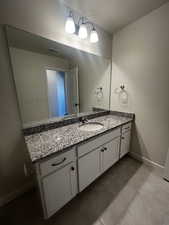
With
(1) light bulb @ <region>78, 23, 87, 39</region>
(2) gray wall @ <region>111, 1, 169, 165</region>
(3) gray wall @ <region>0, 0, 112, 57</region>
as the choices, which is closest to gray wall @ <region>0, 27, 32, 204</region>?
(3) gray wall @ <region>0, 0, 112, 57</region>

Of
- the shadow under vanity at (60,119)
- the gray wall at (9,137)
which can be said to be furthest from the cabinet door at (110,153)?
the gray wall at (9,137)

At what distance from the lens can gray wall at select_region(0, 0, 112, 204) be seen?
104 centimetres

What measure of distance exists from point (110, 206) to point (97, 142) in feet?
2.57

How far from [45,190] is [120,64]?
2.20 m

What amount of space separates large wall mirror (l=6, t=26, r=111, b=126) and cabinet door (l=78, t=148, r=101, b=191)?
2.43ft

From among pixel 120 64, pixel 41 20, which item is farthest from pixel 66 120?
pixel 120 64

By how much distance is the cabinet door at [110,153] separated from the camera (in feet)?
4.87

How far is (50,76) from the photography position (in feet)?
4.74

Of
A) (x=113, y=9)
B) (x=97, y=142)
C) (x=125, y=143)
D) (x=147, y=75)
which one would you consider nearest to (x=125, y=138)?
(x=125, y=143)

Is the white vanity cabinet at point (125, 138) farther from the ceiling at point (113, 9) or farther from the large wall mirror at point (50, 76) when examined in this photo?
the ceiling at point (113, 9)

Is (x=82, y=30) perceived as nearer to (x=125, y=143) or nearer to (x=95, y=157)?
(x=95, y=157)

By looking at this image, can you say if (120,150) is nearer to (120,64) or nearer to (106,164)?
(106,164)

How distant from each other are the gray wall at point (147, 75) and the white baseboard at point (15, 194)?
6.24 ft

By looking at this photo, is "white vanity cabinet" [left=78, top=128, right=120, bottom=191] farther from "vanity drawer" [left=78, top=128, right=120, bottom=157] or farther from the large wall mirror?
the large wall mirror
